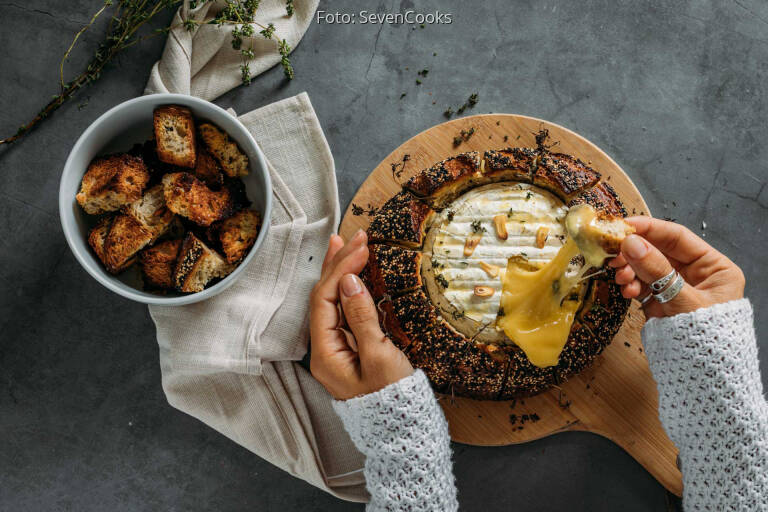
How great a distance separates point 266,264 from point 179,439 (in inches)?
34.5

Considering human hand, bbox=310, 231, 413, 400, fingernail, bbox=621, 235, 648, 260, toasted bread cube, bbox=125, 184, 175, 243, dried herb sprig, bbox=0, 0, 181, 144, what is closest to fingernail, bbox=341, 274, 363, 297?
human hand, bbox=310, 231, 413, 400

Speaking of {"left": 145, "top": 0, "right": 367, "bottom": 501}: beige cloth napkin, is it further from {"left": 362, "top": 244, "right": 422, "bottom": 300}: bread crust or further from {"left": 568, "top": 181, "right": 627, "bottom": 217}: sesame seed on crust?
{"left": 568, "top": 181, "right": 627, "bottom": 217}: sesame seed on crust

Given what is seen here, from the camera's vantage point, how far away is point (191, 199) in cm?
183

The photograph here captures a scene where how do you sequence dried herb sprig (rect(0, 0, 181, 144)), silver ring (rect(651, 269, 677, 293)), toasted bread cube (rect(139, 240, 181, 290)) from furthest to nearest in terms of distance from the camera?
dried herb sprig (rect(0, 0, 181, 144)) → toasted bread cube (rect(139, 240, 181, 290)) → silver ring (rect(651, 269, 677, 293))

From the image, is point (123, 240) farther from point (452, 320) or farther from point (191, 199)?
point (452, 320)

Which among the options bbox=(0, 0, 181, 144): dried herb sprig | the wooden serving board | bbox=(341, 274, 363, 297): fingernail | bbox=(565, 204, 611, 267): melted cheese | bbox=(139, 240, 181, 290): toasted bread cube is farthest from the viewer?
bbox=(0, 0, 181, 144): dried herb sprig

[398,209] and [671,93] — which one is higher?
[671,93]

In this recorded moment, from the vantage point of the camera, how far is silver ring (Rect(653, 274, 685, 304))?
1.74 m

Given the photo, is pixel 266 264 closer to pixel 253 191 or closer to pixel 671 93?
pixel 253 191

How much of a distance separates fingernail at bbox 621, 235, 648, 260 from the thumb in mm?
791

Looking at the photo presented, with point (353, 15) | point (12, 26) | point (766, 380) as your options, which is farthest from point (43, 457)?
point (766, 380)

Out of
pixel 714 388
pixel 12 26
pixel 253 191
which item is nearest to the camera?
pixel 714 388

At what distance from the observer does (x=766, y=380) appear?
232 centimetres

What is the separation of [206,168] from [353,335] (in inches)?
31.5
